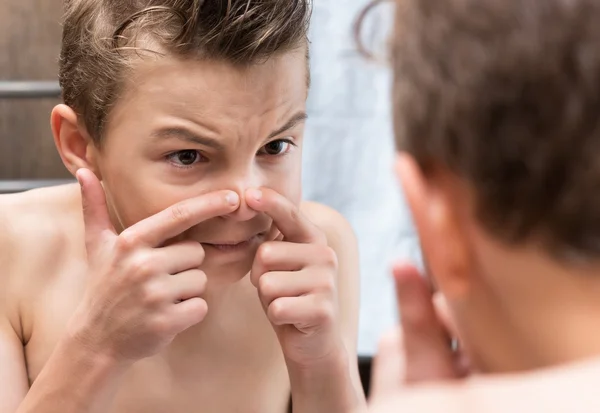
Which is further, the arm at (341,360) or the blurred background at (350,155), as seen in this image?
the blurred background at (350,155)

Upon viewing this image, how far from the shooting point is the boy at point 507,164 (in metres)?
0.41

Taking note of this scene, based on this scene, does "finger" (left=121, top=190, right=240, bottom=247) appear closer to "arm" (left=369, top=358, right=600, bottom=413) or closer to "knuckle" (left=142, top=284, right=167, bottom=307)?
"knuckle" (left=142, top=284, right=167, bottom=307)

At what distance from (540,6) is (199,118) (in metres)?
0.45

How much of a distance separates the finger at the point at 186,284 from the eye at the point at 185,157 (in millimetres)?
127

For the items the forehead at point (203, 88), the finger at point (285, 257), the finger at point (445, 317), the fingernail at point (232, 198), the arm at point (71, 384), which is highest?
the forehead at point (203, 88)

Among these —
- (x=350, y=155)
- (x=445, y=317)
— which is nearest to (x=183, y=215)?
(x=445, y=317)

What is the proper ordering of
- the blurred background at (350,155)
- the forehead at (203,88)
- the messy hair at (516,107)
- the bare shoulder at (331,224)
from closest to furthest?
the messy hair at (516,107)
the forehead at (203,88)
the bare shoulder at (331,224)
the blurred background at (350,155)

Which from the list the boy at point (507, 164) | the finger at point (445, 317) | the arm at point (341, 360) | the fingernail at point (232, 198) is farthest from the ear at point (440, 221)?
the arm at point (341, 360)

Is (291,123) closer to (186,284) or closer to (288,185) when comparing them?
(288,185)

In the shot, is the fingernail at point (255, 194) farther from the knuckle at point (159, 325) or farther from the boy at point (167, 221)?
the knuckle at point (159, 325)

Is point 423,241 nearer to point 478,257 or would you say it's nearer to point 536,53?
point 478,257

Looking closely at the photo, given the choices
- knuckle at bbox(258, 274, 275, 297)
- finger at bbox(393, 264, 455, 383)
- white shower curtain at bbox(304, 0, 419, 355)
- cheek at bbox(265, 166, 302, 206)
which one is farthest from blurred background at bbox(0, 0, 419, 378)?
finger at bbox(393, 264, 455, 383)

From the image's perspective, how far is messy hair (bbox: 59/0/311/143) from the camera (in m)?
0.79

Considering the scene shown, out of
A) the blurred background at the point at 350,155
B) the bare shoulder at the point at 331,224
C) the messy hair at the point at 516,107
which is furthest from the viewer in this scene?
the blurred background at the point at 350,155
